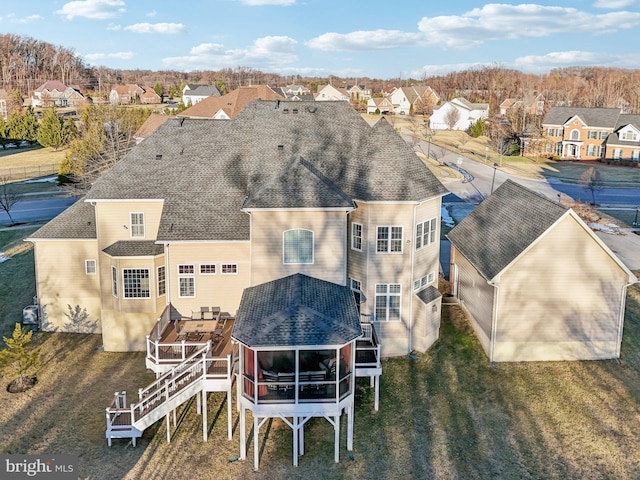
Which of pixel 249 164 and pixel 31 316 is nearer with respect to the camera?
pixel 249 164

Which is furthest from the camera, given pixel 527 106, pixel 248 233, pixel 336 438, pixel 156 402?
pixel 527 106

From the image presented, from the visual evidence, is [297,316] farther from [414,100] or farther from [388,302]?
[414,100]

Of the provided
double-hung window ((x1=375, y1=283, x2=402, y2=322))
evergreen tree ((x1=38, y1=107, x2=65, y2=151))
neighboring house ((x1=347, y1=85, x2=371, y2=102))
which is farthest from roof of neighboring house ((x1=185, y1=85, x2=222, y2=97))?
double-hung window ((x1=375, y1=283, x2=402, y2=322))

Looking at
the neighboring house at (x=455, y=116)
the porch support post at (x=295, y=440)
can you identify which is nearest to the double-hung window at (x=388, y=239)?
the porch support post at (x=295, y=440)

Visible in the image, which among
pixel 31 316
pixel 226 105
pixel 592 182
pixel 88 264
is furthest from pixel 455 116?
pixel 31 316

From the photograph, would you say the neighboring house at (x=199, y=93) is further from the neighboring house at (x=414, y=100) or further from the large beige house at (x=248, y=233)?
the large beige house at (x=248, y=233)

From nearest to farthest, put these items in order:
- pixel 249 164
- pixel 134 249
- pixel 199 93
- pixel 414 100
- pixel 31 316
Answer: pixel 134 249
pixel 249 164
pixel 31 316
pixel 199 93
pixel 414 100

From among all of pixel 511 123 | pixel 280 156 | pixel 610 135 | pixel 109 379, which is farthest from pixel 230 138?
pixel 511 123
